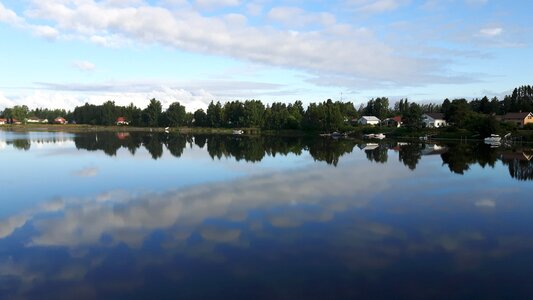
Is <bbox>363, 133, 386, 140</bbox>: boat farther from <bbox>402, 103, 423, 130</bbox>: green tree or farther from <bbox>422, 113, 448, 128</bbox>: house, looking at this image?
<bbox>422, 113, 448, 128</bbox>: house

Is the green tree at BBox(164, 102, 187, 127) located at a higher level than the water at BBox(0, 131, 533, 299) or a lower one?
higher

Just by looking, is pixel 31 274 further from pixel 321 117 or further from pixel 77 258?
pixel 321 117

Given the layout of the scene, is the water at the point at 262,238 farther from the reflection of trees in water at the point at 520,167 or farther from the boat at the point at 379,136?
the boat at the point at 379,136

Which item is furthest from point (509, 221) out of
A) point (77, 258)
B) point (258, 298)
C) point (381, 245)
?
point (77, 258)

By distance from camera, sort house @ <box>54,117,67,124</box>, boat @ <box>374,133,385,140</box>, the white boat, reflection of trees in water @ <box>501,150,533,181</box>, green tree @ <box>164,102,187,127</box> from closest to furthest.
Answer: reflection of trees in water @ <box>501,150,533,181</box> → the white boat → boat @ <box>374,133,385,140</box> → green tree @ <box>164,102,187,127</box> → house @ <box>54,117,67,124</box>

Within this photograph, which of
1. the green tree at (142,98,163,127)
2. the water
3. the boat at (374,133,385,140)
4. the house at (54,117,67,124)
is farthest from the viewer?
the house at (54,117,67,124)

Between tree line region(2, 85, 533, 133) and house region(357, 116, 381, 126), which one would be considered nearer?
tree line region(2, 85, 533, 133)

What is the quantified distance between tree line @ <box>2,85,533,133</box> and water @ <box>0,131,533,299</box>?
5520cm

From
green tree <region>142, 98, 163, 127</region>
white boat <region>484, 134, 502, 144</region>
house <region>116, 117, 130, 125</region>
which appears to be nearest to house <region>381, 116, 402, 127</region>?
white boat <region>484, 134, 502, 144</region>

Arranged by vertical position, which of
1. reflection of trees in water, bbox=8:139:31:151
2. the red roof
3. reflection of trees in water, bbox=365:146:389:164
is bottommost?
reflection of trees in water, bbox=365:146:389:164

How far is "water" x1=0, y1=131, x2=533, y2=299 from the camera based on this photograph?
29.5 ft

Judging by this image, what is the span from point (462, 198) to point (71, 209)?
649 inches

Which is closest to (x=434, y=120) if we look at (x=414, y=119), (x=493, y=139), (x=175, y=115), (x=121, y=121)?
(x=414, y=119)

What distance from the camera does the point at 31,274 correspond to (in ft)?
31.4
